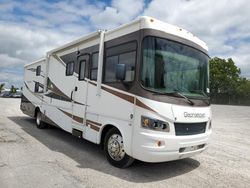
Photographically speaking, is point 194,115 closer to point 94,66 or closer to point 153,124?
point 153,124

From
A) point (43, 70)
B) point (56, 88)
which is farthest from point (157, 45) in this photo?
point (43, 70)

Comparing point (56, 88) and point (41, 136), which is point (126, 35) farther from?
point (41, 136)

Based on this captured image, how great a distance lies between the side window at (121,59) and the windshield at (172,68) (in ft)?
1.11

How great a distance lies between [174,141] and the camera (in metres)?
4.91

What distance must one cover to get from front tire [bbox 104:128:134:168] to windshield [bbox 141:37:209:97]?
145cm

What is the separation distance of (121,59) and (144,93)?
1172 millimetres

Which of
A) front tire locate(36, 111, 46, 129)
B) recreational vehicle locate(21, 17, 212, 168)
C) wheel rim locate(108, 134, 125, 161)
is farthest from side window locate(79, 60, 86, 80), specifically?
front tire locate(36, 111, 46, 129)

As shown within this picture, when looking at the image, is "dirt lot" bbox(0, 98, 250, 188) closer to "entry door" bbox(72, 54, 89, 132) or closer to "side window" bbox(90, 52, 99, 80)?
"entry door" bbox(72, 54, 89, 132)

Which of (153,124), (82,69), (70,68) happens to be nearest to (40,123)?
A: (70,68)

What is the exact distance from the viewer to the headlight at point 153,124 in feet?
15.7

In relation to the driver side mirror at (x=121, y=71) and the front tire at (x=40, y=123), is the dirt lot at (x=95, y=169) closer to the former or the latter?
the driver side mirror at (x=121, y=71)

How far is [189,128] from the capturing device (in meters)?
5.30

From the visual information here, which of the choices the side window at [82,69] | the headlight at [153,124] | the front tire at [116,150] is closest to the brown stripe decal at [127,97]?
the headlight at [153,124]

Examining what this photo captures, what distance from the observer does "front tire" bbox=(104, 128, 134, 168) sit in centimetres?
542
